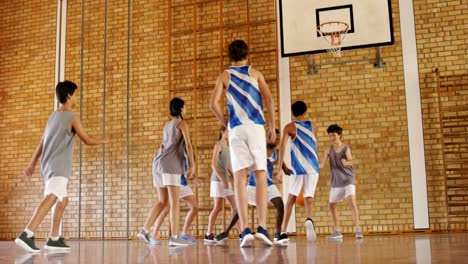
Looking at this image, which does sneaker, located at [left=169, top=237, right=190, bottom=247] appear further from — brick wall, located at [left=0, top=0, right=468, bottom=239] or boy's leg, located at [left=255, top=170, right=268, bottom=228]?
brick wall, located at [left=0, top=0, right=468, bottom=239]

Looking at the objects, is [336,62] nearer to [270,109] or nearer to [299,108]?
[299,108]

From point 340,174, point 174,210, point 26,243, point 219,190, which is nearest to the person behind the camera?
point 26,243

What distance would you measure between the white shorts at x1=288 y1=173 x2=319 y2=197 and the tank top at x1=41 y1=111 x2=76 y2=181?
268 cm

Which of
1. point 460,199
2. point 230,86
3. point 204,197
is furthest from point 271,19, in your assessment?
point 230,86

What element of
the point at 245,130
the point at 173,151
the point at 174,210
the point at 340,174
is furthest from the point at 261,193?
the point at 340,174

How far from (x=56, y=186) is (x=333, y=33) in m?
5.29

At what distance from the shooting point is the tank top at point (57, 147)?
15.3 ft

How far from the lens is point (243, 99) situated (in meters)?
4.25

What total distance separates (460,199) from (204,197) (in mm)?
4383

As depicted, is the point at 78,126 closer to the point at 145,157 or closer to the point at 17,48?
the point at 145,157

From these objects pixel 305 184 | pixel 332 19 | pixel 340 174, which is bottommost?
pixel 305 184

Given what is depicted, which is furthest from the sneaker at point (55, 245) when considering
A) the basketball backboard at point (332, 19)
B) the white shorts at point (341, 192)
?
the basketball backboard at point (332, 19)

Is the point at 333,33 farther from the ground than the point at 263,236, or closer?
farther from the ground

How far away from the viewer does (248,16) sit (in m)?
9.70
